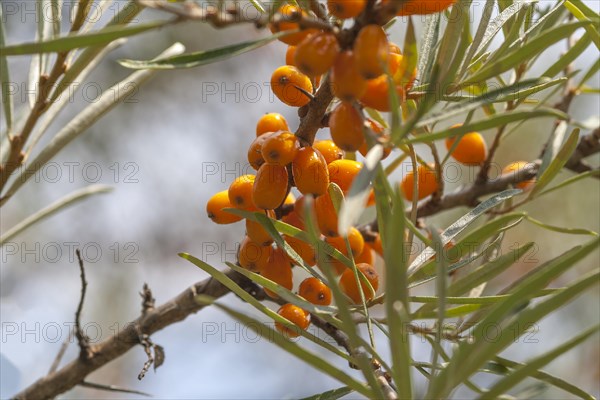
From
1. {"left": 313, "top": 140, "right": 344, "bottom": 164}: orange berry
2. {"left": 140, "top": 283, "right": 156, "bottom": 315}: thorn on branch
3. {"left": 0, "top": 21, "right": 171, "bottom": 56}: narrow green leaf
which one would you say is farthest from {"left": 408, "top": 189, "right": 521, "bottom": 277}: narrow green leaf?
{"left": 140, "top": 283, "right": 156, "bottom": 315}: thorn on branch

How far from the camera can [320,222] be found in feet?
2.42

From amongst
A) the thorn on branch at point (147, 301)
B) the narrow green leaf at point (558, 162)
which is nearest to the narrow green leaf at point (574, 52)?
the narrow green leaf at point (558, 162)

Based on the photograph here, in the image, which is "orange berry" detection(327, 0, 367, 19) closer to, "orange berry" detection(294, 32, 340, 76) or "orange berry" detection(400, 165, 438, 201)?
"orange berry" detection(294, 32, 340, 76)

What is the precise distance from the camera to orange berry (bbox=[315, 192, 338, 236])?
2.41 ft

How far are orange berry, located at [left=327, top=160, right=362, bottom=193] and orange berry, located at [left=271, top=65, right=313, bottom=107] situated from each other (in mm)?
88

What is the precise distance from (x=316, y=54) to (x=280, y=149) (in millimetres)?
157

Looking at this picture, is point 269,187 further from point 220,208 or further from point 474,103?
point 474,103

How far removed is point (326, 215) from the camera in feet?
2.42

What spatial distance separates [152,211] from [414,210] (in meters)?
2.15

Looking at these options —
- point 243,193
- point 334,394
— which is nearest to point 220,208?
point 243,193

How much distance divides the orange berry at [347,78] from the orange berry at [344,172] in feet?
0.54

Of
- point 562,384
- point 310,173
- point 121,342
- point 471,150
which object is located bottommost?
point 562,384

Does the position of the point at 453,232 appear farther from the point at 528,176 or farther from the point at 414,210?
the point at 528,176

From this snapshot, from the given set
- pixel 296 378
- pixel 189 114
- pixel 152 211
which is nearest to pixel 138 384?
pixel 296 378
